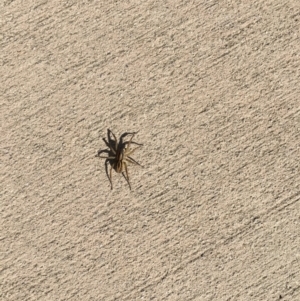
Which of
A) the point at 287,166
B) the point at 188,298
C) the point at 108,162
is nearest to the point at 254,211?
the point at 287,166

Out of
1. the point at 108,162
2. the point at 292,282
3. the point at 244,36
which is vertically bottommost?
the point at 292,282

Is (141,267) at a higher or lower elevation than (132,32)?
lower

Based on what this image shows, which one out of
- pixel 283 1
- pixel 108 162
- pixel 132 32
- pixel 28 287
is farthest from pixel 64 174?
pixel 283 1

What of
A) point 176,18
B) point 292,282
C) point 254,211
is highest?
point 176,18

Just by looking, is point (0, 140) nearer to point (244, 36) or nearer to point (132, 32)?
point (132, 32)

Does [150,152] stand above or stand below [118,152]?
below

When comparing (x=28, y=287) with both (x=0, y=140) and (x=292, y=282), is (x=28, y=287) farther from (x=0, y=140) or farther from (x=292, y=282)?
(x=292, y=282)

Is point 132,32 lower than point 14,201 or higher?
higher
